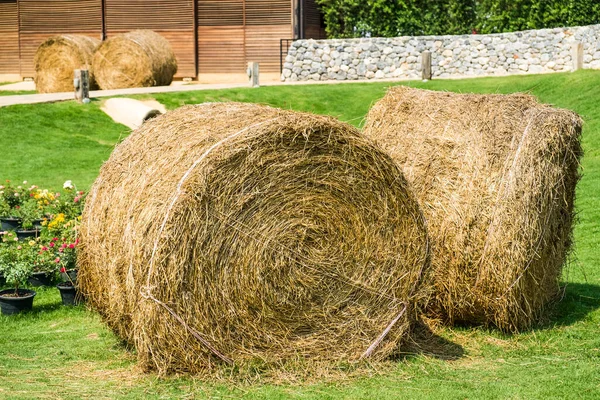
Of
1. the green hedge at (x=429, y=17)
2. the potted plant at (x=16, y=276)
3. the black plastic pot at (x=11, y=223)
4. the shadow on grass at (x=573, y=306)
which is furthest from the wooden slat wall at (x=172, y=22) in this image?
the shadow on grass at (x=573, y=306)

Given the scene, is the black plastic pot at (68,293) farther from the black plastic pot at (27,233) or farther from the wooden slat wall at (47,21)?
the wooden slat wall at (47,21)

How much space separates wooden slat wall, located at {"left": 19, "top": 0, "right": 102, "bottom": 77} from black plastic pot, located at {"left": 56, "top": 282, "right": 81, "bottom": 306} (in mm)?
24021

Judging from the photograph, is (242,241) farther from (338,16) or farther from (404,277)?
(338,16)

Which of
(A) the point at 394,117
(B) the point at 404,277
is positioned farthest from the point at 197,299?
(A) the point at 394,117

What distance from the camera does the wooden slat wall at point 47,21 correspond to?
104 feet

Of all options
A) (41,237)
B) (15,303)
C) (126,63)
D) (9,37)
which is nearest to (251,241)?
(15,303)

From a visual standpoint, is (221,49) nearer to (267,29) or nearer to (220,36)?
(220,36)

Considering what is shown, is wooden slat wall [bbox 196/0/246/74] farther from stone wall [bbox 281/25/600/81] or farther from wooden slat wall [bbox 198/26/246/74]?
stone wall [bbox 281/25/600/81]

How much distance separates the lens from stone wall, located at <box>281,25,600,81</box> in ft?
88.3

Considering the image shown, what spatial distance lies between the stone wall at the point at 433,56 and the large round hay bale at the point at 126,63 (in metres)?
4.80

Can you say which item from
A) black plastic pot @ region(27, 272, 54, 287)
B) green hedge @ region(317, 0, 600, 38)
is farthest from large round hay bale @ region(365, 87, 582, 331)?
green hedge @ region(317, 0, 600, 38)

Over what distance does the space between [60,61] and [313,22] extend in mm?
9868

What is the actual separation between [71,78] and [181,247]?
21.1m

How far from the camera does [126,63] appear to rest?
25.8 metres
